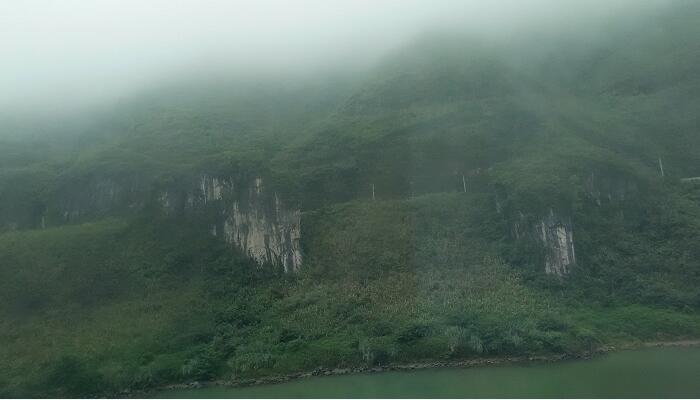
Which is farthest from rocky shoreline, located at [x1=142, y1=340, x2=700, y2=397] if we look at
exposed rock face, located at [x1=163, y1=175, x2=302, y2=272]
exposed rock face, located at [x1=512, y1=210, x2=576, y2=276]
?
exposed rock face, located at [x1=163, y1=175, x2=302, y2=272]

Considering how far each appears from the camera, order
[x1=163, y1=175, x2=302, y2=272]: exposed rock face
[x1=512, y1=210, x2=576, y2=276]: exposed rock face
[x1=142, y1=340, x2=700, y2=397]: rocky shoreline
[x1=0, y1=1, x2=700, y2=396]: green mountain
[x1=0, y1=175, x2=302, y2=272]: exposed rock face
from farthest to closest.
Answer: [x1=0, y1=175, x2=302, y2=272]: exposed rock face < [x1=163, y1=175, x2=302, y2=272]: exposed rock face < [x1=512, y1=210, x2=576, y2=276]: exposed rock face < [x1=0, y1=1, x2=700, y2=396]: green mountain < [x1=142, y1=340, x2=700, y2=397]: rocky shoreline

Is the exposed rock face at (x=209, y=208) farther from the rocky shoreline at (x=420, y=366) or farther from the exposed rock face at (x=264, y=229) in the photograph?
the rocky shoreline at (x=420, y=366)

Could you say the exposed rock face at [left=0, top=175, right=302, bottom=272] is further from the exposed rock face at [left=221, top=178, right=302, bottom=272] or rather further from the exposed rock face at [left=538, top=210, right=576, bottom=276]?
the exposed rock face at [left=538, top=210, right=576, bottom=276]

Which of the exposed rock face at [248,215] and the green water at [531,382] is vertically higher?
the exposed rock face at [248,215]

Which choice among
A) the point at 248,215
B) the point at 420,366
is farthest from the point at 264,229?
the point at 420,366

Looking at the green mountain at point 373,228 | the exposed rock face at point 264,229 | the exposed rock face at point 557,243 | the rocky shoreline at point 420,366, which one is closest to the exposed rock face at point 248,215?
the exposed rock face at point 264,229
